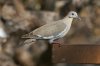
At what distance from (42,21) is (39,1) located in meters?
1.16

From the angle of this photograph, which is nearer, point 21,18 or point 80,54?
point 80,54

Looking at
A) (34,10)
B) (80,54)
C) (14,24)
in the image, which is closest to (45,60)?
(14,24)

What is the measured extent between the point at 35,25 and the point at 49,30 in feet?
10.3

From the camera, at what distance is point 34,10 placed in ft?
24.2

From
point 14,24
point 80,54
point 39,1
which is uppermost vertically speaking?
point 39,1

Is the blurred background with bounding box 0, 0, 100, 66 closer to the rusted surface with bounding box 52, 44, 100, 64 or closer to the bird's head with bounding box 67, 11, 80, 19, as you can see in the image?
the bird's head with bounding box 67, 11, 80, 19

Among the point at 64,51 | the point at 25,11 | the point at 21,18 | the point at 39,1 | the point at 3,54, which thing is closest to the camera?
the point at 64,51

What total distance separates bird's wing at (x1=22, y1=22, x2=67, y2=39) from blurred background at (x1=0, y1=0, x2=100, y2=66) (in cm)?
240

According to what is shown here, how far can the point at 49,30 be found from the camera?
332 cm

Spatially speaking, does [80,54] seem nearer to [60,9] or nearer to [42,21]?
[42,21]

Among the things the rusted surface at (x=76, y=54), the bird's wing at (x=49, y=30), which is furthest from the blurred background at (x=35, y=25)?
the rusted surface at (x=76, y=54)

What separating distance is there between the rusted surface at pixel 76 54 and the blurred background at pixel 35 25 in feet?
9.44

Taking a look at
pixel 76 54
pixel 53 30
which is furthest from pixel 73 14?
pixel 76 54

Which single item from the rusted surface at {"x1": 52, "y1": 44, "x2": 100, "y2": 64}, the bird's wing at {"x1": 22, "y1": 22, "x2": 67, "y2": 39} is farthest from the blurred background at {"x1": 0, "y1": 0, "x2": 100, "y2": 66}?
the rusted surface at {"x1": 52, "y1": 44, "x2": 100, "y2": 64}
